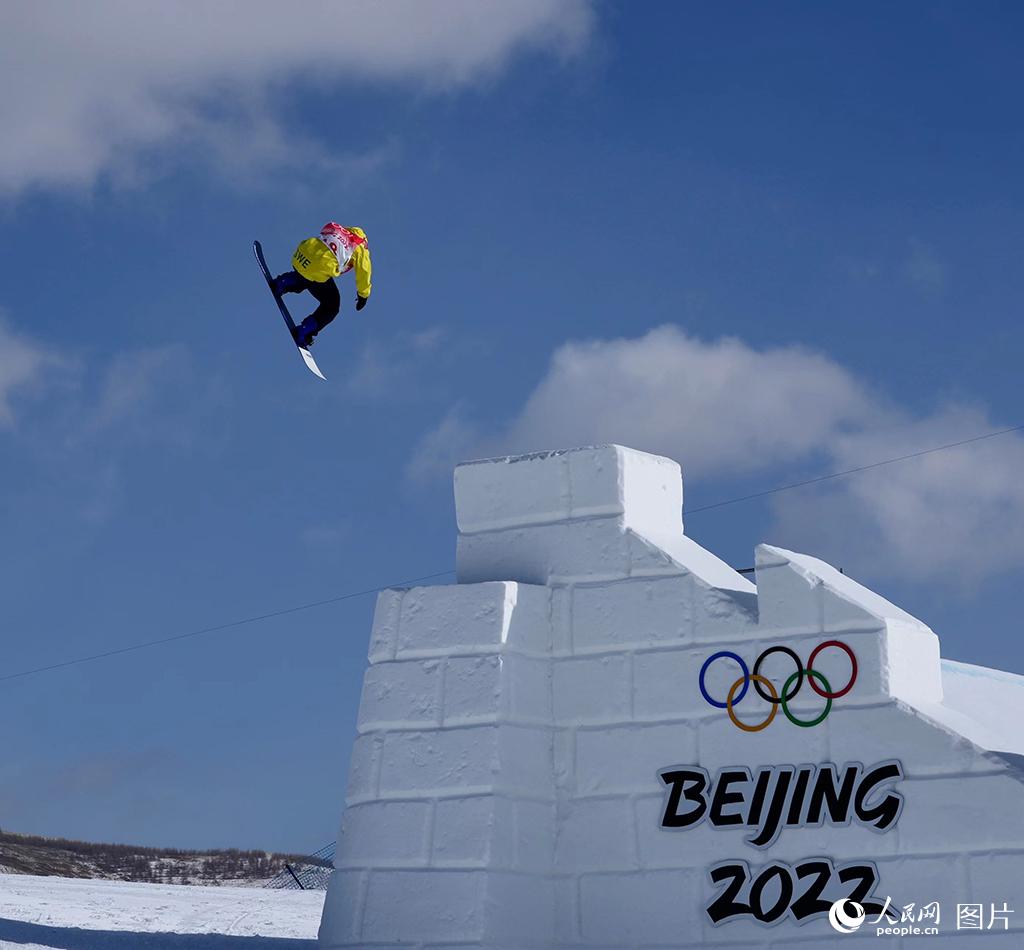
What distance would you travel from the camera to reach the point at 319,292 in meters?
12.5

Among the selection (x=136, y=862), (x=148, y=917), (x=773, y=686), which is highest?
(x=136, y=862)

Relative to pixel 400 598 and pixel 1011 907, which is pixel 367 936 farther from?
pixel 1011 907

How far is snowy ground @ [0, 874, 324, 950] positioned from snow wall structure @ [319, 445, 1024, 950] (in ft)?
5.00

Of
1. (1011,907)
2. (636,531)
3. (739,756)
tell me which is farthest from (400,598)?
(1011,907)

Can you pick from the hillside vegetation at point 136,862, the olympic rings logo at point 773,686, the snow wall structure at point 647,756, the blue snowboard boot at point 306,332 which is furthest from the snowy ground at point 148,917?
the hillside vegetation at point 136,862

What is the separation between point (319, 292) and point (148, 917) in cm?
493

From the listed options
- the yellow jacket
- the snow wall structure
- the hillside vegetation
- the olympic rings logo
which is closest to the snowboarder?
the yellow jacket

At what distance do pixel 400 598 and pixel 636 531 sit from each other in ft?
4.15

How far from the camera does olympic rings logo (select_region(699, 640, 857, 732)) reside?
7129 millimetres

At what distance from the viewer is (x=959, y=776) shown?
22.2 feet

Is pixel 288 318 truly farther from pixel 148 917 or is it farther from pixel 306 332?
pixel 148 917

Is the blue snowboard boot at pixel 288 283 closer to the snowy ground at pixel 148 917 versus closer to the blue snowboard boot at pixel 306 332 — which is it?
the blue snowboard boot at pixel 306 332

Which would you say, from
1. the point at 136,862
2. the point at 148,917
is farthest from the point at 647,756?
the point at 136,862

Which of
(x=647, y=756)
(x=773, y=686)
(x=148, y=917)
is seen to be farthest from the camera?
(x=148, y=917)
